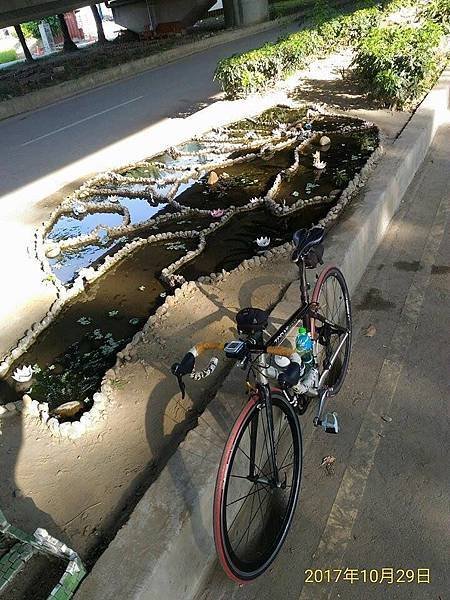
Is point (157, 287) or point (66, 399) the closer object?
point (66, 399)

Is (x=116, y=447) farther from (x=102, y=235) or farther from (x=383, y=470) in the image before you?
(x=102, y=235)

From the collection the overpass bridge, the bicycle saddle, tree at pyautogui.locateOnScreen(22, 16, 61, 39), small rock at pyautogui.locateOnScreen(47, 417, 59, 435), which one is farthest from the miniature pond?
tree at pyautogui.locateOnScreen(22, 16, 61, 39)

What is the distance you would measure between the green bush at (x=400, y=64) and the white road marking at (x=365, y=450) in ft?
16.1

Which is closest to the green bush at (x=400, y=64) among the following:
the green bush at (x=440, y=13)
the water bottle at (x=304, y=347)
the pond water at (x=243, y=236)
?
the green bush at (x=440, y=13)

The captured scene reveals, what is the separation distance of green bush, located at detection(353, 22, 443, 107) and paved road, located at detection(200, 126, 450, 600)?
4875 millimetres

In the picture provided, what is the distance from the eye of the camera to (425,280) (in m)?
4.28

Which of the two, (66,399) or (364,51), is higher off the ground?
(364,51)

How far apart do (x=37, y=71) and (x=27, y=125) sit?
12619 mm

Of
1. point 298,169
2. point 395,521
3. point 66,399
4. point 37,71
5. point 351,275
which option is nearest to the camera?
point 395,521

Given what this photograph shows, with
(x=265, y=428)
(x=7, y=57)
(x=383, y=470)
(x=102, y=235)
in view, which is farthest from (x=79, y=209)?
(x=7, y=57)

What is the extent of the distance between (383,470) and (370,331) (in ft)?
4.20

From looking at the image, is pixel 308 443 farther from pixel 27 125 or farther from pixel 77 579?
pixel 27 125

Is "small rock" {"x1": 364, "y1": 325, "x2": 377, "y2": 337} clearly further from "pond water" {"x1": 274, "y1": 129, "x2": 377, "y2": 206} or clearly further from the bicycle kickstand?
"pond water" {"x1": 274, "y1": 129, "x2": 377, "y2": 206}

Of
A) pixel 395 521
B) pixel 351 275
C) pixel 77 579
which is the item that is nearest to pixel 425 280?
pixel 351 275
